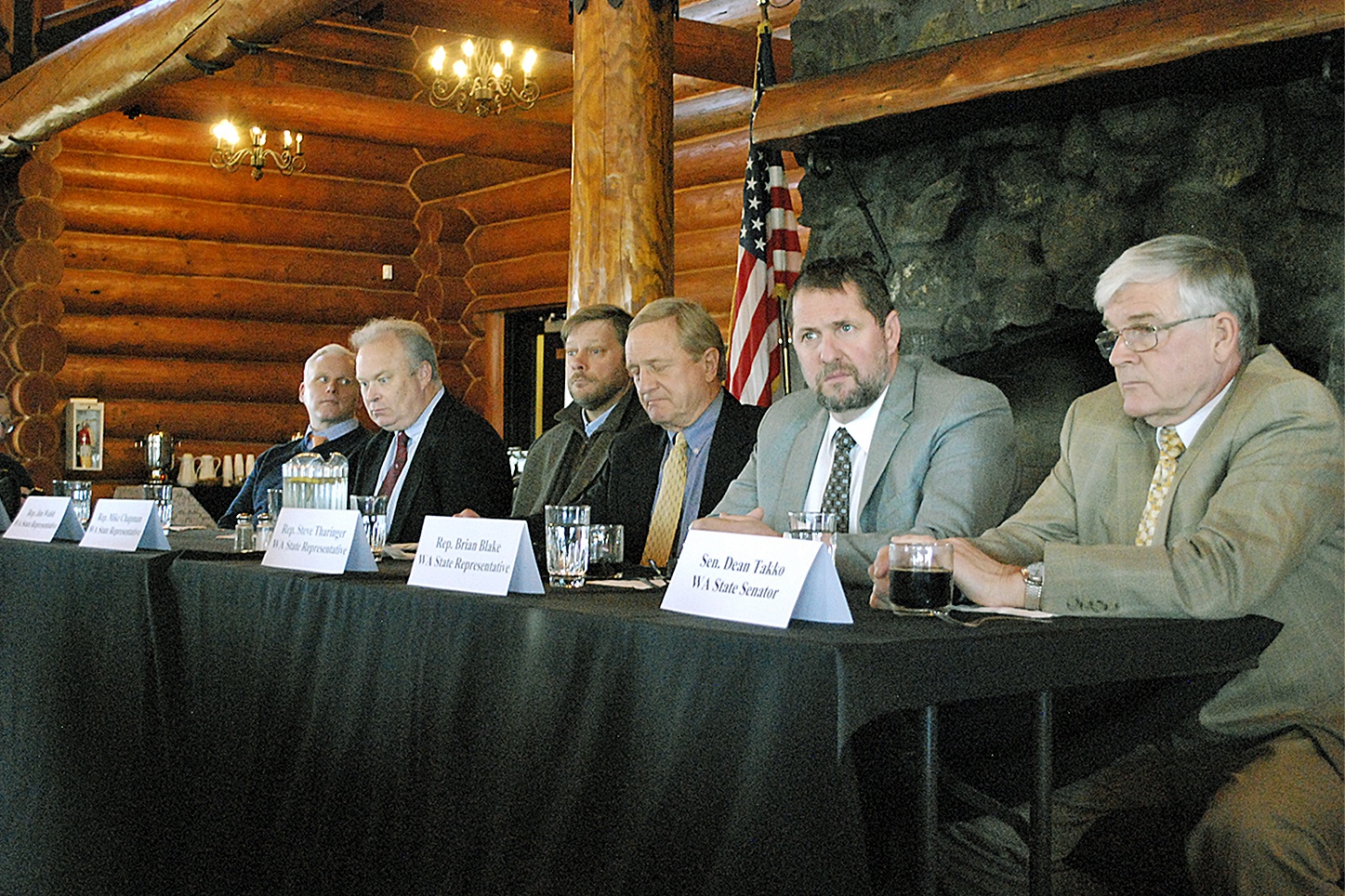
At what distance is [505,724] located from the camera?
1737mm

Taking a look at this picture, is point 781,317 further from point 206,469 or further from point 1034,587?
point 206,469

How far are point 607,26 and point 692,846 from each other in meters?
3.39

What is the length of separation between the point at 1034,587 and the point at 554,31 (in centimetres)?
592

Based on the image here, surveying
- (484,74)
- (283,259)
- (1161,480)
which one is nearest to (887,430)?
(1161,480)

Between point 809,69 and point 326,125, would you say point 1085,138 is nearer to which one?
point 809,69

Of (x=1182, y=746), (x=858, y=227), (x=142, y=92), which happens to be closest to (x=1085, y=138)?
(x=858, y=227)

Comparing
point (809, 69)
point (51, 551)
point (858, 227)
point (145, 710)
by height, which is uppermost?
point (809, 69)

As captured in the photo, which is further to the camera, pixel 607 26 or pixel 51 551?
pixel 607 26

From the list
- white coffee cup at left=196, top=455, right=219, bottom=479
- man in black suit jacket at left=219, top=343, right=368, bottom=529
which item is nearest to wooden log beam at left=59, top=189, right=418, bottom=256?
white coffee cup at left=196, top=455, right=219, bottom=479

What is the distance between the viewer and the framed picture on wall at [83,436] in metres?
9.09

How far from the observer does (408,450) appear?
372cm

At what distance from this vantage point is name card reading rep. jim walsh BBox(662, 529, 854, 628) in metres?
1.50

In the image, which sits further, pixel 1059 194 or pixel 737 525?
pixel 1059 194

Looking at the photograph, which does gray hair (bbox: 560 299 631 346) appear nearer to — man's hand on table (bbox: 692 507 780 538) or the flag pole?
the flag pole
